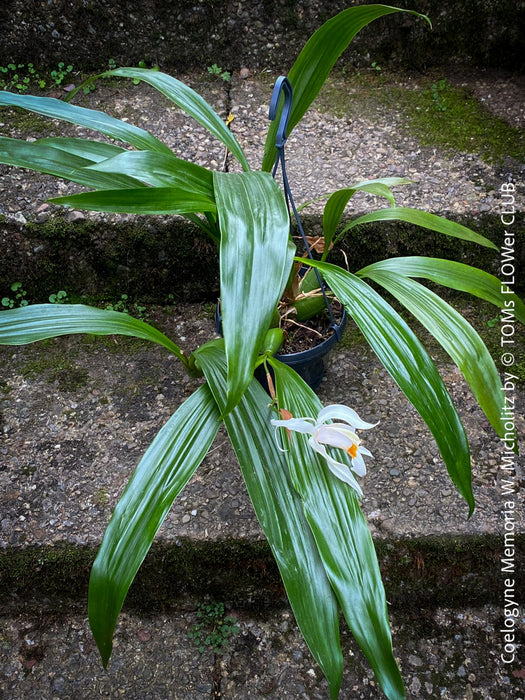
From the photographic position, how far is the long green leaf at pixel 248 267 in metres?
0.67

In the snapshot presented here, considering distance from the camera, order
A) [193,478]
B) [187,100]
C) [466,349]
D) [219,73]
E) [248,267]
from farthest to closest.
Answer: [219,73] → [193,478] → [187,100] → [466,349] → [248,267]

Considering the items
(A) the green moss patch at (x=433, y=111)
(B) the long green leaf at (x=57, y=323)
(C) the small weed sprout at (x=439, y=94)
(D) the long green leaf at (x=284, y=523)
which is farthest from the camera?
(C) the small weed sprout at (x=439, y=94)

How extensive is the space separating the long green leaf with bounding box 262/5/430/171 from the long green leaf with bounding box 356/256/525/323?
36 centimetres

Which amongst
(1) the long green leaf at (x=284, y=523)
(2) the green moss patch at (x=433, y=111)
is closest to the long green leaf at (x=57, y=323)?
(1) the long green leaf at (x=284, y=523)

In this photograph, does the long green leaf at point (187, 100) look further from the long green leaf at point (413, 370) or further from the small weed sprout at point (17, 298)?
the small weed sprout at point (17, 298)

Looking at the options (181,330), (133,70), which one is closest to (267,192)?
(133,70)

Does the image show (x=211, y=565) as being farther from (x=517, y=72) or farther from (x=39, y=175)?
(x=517, y=72)

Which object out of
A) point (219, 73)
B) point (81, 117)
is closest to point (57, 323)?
point (81, 117)

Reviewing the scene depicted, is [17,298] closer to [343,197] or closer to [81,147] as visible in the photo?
[81,147]

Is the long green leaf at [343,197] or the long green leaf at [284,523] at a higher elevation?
the long green leaf at [343,197]

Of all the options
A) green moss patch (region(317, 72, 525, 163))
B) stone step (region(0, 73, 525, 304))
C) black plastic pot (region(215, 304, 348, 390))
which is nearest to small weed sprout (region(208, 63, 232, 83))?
stone step (region(0, 73, 525, 304))

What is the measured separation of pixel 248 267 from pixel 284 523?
40 cm

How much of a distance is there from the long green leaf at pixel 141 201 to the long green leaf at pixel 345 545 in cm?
33

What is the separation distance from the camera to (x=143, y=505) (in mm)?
868
